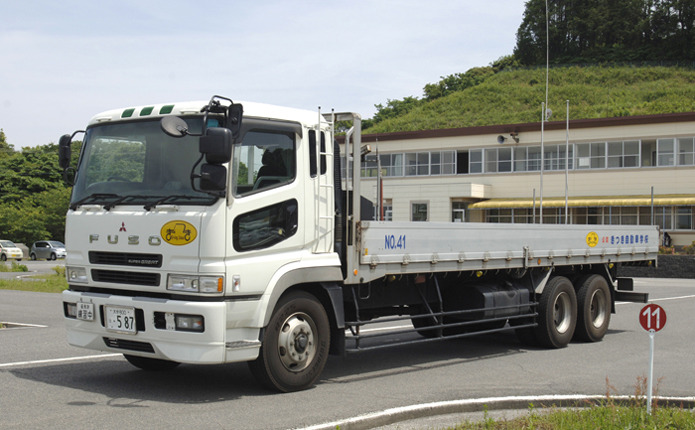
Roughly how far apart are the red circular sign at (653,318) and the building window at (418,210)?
1911 inches

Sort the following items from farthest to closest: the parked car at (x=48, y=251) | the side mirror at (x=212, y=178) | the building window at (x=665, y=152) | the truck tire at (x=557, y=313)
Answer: the parked car at (x=48, y=251) → the building window at (x=665, y=152) → the truck tire at (x=557, y=313) → the side mirror at (x=212, y=178)

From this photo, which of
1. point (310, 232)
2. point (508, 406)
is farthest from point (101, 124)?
point (508, 406)

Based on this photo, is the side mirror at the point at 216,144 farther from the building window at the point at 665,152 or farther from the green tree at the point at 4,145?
the green tree at the point at 4,145

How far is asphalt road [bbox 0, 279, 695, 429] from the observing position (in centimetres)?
697

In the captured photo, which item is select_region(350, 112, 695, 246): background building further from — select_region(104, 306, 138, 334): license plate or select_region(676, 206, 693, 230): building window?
select_region(104, 306, 138, 334): license plate

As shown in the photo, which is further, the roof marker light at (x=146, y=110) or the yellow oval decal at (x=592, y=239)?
the yellow oval decal at (x=592, y=239)

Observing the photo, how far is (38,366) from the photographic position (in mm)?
9461

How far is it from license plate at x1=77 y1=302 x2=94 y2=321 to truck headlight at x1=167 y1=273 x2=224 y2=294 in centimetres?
111

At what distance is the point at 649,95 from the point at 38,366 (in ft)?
279

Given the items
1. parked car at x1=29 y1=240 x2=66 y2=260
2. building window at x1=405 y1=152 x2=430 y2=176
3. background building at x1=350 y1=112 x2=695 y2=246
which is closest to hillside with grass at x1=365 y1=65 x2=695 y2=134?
building window at x1=405 y1=152 x2=430 y2=176

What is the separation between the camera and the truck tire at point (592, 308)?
12414mm

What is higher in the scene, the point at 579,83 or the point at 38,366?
the point at 579,83

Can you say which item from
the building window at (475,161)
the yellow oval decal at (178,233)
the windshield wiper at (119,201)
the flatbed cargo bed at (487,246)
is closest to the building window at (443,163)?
the building window at (475,161)

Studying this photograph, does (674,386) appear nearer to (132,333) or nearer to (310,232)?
(310,232)
